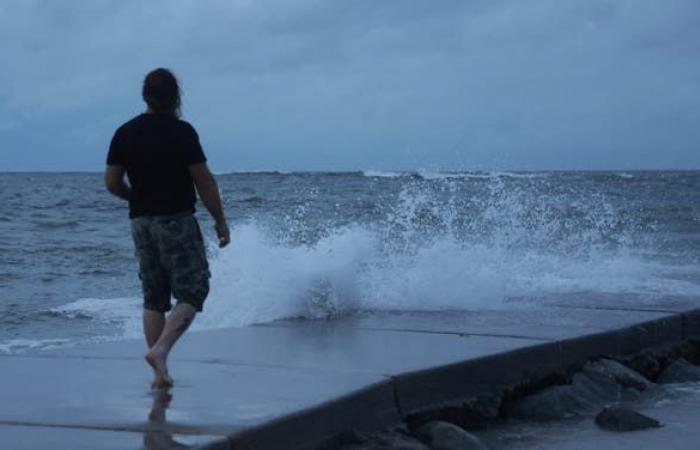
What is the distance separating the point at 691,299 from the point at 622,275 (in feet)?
7.57

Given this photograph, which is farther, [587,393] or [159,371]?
[587,393]

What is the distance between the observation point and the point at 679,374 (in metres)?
7.01

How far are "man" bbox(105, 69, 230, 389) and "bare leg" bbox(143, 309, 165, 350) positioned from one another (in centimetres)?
14

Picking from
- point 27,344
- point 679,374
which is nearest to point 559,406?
point 679,374

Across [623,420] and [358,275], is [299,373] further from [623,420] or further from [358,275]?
[358,275]

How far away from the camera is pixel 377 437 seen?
4.93m

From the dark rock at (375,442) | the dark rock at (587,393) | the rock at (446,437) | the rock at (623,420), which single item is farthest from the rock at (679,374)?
the dark rock at (375,442)

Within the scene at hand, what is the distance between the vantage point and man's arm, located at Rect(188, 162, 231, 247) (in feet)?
16.7

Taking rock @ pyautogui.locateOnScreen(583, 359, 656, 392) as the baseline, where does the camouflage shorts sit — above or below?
above

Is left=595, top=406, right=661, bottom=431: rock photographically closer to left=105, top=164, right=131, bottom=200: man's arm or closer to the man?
the man

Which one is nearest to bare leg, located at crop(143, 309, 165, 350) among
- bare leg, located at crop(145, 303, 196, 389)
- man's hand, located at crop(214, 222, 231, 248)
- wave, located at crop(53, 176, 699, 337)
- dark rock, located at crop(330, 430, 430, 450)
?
bare leg, located at crop(145, 303, 196, 389)

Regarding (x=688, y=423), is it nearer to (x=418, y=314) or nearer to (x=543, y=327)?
(x=543, y=327)

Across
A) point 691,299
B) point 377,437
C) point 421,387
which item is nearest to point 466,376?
point 421,387

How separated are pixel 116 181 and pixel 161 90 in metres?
0.46
